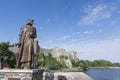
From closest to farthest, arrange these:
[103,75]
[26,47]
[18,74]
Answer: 1. [18,74]
2. [26,47]
3. [103,75]

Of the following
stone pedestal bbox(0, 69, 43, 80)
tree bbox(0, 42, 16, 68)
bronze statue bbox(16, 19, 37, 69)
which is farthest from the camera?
tree bbox(0, 42, 16, 68)

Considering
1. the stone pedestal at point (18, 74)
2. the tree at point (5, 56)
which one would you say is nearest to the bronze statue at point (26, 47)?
the stone pedestal at point (18, 74)

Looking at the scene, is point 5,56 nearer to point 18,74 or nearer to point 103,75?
point 18,74

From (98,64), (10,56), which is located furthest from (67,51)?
(98,64)

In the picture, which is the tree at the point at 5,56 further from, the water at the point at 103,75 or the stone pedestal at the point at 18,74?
the stone pedestal at the point at 18,74

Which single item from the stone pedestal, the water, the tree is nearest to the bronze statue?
the stone pedestal

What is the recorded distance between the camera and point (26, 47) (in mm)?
11914

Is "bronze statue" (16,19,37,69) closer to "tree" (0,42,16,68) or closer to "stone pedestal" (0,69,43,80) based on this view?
"stone pedestal" (0,69,43,80)

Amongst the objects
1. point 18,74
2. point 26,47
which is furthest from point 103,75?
point 18,74

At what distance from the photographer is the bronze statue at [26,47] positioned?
38.3ft

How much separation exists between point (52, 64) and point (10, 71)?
230ft

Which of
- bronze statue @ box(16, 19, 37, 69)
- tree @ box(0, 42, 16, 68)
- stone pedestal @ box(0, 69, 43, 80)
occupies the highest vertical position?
tree @ box(0, 42, 16, 68)

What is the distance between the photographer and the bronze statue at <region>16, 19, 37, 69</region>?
11.7 metres

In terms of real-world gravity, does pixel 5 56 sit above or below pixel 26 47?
above
